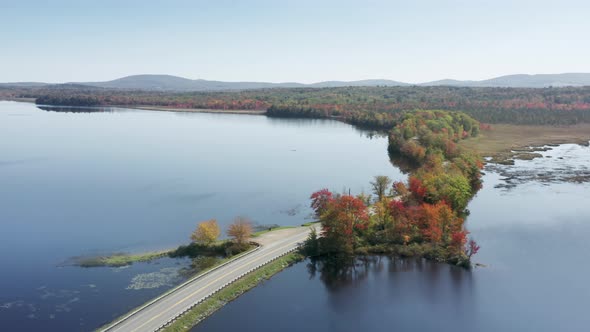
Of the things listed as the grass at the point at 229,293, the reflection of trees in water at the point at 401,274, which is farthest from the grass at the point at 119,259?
the reflection of trees in water at the point at 401,274

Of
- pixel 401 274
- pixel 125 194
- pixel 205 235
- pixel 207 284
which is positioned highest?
pixel 125 194

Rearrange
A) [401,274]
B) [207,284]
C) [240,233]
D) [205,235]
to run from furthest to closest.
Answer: [205,235], [240,233], [401,274], [207,284]

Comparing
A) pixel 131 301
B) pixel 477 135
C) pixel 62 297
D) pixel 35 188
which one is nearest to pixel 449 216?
pixel 131 301

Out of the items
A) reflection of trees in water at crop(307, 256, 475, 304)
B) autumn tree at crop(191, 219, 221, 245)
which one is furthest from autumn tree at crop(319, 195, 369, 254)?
autumn tree at crop(191, 219, 221, 245)

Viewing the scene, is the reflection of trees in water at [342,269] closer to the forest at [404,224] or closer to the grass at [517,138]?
the forest at [404,224]

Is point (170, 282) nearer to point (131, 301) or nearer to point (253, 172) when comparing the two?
point (131, 301)

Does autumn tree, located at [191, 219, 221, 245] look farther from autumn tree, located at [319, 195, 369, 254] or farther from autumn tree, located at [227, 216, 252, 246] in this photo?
autumn tree, located at [319, 195, 369, 254]

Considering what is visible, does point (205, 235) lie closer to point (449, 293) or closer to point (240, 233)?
point (240, 233)

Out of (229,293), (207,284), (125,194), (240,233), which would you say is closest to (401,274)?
(240,233)
